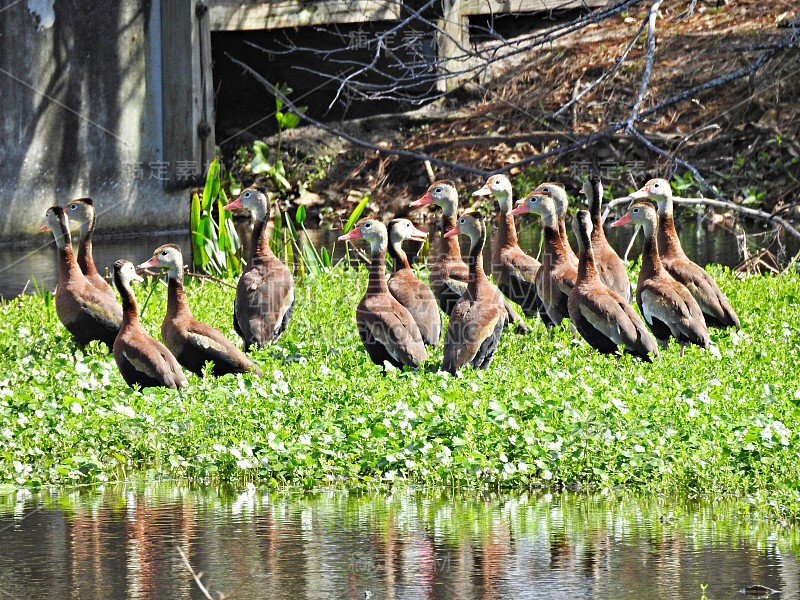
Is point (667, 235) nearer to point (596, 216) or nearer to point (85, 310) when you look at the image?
point (596, 216)

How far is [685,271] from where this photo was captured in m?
10.4

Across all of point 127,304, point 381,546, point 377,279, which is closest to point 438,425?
point 381,546

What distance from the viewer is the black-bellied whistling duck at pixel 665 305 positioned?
31.4 ft

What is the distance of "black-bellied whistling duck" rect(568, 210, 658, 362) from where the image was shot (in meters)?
9.27

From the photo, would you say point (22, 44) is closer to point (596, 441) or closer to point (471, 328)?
point (471, 328)

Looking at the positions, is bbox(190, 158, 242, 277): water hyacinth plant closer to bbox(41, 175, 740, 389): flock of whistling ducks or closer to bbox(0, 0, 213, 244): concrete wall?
bbox(41, 175, 740, 389): flock of whistling ducks

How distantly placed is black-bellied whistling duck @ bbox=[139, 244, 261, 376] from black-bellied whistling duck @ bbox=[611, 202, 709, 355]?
2.78 metres

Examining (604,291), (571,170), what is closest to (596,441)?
(604,291)

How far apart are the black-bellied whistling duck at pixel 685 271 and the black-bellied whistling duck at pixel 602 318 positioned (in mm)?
832

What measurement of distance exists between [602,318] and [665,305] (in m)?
0.60

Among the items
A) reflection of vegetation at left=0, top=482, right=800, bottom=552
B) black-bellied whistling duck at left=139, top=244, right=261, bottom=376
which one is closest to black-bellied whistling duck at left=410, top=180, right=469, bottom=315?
black-bellied whistling duck at left=139, top=244, right=261, bottom=376

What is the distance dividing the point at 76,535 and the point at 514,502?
78.3 inches

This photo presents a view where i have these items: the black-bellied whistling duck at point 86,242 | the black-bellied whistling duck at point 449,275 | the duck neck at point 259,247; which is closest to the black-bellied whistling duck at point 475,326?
the black-bellied whistling duck at point 449,275

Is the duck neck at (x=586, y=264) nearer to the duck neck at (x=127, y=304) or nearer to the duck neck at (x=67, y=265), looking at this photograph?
the duck neck at (x=127, y=304)
